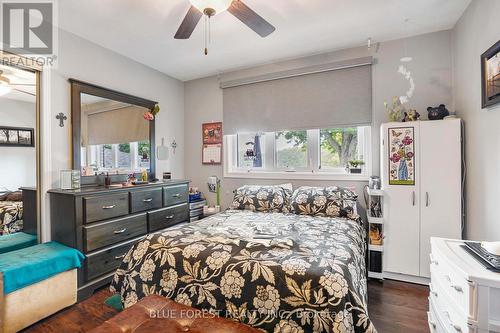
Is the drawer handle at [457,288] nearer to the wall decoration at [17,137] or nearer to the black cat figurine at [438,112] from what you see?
the black cat figurine at [438,112]

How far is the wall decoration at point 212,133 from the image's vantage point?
3795mm

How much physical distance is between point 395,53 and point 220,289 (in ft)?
9.98

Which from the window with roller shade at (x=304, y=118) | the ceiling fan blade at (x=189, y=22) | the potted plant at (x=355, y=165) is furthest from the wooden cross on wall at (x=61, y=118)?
the potted plant at (x=355, y=165)

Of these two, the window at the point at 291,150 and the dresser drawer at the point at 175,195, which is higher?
the window at the point at 291,150

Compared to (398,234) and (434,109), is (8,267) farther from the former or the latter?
(434,109)

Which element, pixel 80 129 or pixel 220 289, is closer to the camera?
pixel 220 289

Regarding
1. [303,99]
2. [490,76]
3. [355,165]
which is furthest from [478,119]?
[303,99]

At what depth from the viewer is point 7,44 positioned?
6.93ft

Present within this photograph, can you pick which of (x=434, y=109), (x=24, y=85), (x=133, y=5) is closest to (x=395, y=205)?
(x=434, y=109)

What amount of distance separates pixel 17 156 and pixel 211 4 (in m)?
2.24

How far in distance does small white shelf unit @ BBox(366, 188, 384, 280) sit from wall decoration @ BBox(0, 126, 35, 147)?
341cm

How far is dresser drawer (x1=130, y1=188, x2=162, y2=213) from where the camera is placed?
264 cm

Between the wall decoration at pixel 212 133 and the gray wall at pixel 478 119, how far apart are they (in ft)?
9.64
